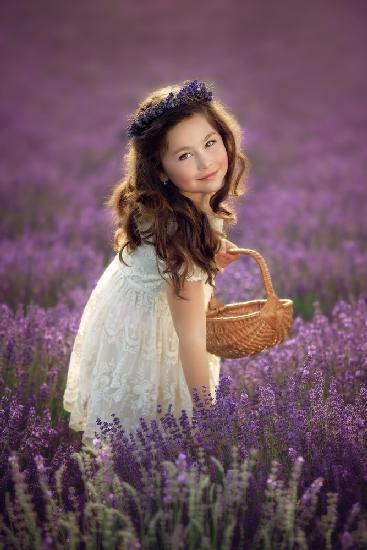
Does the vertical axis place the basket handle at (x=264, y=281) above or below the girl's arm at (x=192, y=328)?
above

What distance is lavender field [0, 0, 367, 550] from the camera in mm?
1890

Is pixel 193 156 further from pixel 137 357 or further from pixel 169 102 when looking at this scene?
pixel 137 357

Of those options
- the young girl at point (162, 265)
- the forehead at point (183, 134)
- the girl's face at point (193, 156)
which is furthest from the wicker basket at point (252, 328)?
the forehead at point (183, 134)

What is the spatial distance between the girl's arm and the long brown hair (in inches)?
2.1

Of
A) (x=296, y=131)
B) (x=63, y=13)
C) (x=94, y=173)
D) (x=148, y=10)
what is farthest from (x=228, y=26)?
(x=94, y=173)

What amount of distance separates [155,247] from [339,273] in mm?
2717

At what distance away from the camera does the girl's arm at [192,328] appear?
8.01 feet

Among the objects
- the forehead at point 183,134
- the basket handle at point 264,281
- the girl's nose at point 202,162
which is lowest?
the basket handle at point 264,281

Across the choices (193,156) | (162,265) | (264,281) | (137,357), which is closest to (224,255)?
(264,281)

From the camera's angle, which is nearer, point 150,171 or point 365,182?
point 150,171

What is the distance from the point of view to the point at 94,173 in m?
8.16

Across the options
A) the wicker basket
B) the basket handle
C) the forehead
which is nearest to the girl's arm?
the wicker basket

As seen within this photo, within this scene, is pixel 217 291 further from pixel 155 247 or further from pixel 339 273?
pixel 155 247

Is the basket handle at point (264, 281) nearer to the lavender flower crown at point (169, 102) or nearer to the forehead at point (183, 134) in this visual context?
the forehead at point (183, 134)
